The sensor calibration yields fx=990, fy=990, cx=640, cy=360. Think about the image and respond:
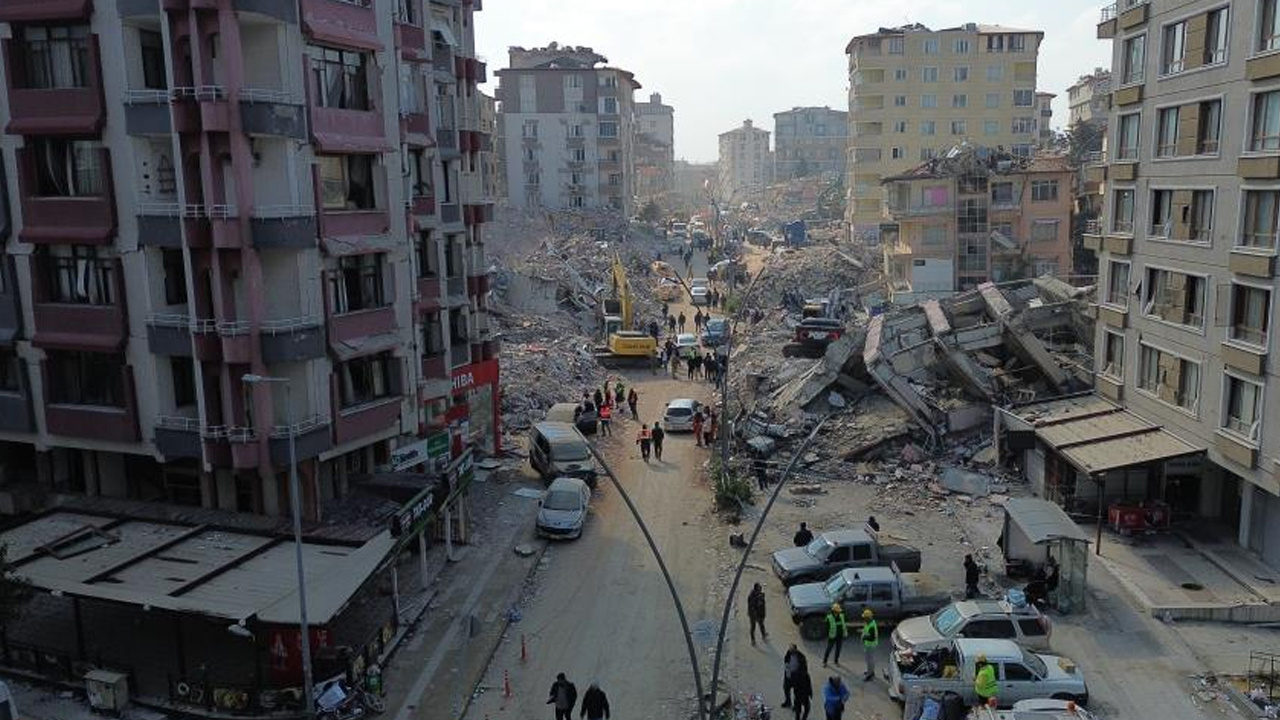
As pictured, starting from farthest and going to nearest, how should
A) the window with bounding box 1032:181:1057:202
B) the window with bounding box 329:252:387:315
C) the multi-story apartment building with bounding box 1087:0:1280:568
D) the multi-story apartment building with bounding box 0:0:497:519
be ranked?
1. the window with bounding box 1032:181:1057:202
2. the multi-story apartment building with bounding box 1087:0:1280:568
3. the window with bounding box 329:252:387:315
4. the multi-story apartment building with bounding box 0:0:497:519

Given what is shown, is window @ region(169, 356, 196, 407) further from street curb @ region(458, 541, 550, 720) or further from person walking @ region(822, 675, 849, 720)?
person walking @ region(822, 675, 849, 720)

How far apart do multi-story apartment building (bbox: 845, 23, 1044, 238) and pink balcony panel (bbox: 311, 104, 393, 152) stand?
71.1m

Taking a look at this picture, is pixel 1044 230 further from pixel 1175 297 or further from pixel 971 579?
pixel 971 579

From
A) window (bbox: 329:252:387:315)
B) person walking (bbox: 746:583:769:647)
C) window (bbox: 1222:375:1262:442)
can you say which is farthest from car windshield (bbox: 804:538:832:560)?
window (bbox: 329:252:387:315)

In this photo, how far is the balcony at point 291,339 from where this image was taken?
23.7 m

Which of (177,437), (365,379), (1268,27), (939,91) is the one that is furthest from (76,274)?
(939,91)

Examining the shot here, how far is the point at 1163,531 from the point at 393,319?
78.6 feet

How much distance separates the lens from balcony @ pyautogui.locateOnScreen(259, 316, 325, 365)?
23703 millimetres

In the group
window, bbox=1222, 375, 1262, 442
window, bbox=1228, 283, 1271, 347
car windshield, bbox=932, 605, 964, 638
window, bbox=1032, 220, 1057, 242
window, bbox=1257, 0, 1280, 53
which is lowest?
car windshield, bbox=932, 605, 964, 638

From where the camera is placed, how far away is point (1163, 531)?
1195 inches

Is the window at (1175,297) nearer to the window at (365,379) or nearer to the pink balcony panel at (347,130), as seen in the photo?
the window at (365,379)

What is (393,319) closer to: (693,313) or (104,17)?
(104,17)

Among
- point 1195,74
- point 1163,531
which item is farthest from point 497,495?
point 1195,74

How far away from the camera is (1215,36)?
94.6 ft
